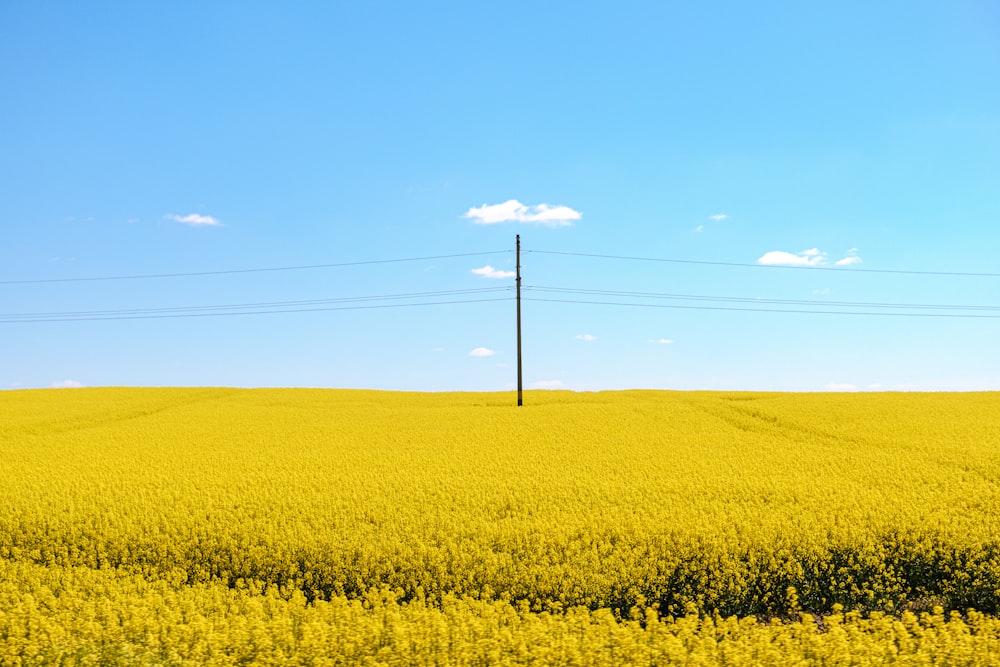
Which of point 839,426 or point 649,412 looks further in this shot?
point 649,412

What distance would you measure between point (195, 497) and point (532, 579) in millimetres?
9201

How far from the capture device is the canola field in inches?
370

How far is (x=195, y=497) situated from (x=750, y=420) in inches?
929

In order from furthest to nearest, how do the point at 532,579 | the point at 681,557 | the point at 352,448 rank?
1. the point at 352,448
2. the point at 681,557
3. the point at 532,579

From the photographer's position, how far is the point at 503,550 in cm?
1355

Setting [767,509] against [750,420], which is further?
[750,420]

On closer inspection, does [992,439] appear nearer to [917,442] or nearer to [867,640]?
[917,442]

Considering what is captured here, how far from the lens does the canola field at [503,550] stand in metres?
9.39

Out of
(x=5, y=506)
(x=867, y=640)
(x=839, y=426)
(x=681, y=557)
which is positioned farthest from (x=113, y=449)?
(x=839, y=426)

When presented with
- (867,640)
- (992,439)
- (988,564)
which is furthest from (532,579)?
(992,439)

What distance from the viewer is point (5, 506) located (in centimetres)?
1728

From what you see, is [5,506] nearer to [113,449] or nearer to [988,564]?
[113,449]

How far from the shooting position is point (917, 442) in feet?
83.5

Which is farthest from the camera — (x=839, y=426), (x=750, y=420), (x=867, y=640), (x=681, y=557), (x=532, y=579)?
(x=750, y=420)
